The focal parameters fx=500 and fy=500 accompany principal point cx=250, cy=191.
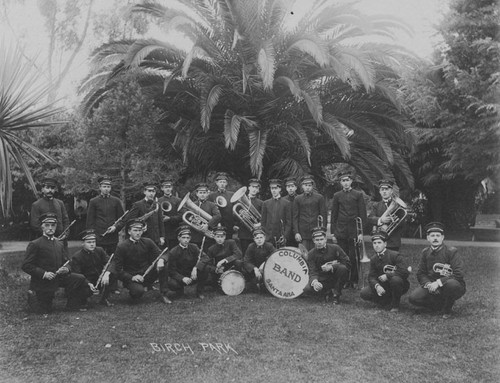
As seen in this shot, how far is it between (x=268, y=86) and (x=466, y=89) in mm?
3977

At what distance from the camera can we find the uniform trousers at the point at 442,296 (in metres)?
6.08

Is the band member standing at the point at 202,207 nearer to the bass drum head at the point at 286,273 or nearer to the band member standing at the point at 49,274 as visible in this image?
the bass drum head at the point at 286,273

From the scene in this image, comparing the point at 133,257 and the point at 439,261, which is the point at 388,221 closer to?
the point at 439,261

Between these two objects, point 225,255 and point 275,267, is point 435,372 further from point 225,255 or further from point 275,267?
point 225,255

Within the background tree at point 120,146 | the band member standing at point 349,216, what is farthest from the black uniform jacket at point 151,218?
the band member standing at point 349,216

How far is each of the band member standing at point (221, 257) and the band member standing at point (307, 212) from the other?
111 cm

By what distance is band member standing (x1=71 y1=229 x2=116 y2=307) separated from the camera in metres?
6.89

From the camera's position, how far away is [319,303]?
22.6 feet

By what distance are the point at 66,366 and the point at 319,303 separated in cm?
354

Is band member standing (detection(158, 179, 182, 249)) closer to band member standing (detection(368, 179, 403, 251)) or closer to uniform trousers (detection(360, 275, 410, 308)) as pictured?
band member standing (detection(368, 179, 403, 251))

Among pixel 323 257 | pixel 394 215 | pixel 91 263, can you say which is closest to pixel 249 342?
pixel 323 257

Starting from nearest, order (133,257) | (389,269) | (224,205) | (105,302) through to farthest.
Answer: (389,269) → (105,302) → (133,257) → (224,205)

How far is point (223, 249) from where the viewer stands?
25.6 ft

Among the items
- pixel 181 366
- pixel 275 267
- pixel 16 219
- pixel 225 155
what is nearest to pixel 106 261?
pixel 275 267
